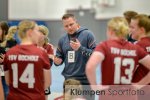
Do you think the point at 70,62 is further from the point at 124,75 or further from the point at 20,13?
the point at 20,13

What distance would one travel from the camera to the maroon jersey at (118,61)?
10.9ft

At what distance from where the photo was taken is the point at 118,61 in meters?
3.35

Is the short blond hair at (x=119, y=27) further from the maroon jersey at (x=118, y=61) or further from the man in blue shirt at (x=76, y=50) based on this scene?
the man in blue shirt at (x=76, y=50)

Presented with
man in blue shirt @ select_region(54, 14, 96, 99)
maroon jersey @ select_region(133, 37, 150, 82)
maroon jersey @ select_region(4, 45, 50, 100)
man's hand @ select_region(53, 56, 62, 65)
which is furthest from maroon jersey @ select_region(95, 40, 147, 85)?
man's hand @ select_region(53, 56, 62, 65)

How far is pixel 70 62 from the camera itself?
471cm

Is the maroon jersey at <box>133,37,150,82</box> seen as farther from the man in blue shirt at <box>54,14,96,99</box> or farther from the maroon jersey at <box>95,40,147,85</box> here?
the man in blue shirt at <box>54,14,96,99</box>

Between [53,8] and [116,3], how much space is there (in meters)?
3.46

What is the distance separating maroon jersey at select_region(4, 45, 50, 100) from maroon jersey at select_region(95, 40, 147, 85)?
0.63 meters

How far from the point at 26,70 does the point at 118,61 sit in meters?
0.96

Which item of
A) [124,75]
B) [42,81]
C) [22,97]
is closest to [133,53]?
[124,75]

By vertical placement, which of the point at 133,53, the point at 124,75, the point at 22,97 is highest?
the point at 133,53

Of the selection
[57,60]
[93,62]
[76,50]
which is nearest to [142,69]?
[93,62]

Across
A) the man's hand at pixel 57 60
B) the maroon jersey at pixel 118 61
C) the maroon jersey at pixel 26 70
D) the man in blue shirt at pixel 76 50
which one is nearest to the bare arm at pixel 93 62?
the maroon jersey at pixel 118 61

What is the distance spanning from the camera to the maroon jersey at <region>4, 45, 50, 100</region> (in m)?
3.41
